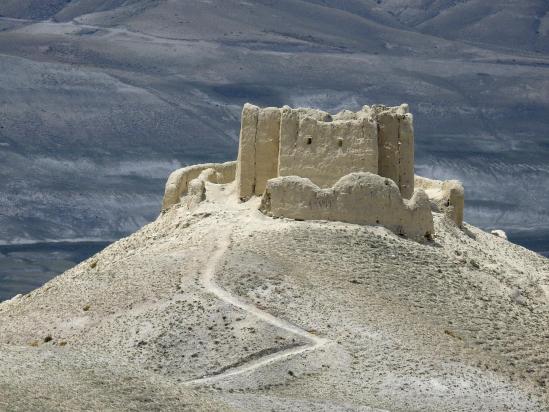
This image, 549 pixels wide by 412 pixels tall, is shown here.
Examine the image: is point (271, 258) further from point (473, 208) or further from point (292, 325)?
point (473, 208)

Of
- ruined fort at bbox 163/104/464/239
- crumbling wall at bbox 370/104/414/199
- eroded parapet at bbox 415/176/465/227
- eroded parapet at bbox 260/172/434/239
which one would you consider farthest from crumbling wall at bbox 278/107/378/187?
eroded parapet at bbox 415/176/465/227

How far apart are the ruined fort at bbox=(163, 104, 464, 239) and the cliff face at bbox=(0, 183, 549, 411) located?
1.52 feet

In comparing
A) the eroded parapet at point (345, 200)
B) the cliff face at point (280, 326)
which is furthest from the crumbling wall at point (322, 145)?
the eroded parapet at point (345, 200)

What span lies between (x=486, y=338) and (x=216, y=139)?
4019 inches

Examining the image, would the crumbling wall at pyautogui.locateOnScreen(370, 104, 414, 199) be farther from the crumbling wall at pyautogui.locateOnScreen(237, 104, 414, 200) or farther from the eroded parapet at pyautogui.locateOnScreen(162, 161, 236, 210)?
the eroded parapet at pyautogui.locateOnScreen(162, 161, 236, 210)

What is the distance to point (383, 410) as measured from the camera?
122 ft

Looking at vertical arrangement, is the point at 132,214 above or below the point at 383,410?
below

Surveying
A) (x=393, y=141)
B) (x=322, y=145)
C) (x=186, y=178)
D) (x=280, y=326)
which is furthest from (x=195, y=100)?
(x=280, y=326)

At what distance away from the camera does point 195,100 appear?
511 feet

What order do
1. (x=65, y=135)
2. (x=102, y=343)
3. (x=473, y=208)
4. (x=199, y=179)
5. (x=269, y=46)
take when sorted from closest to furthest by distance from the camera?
1. (x=102, y=343)
2. (x=199, y=179)
3. (x=473, y=208)
4. (x=65, y=135)
5. (x=269, y=46)

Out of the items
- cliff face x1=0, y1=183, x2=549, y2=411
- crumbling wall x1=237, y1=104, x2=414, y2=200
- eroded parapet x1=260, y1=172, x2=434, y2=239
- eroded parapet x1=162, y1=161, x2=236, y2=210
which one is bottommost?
cliff face x1=0, y1=183, x2=549, y2=411

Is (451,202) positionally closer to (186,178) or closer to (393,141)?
(393,141)

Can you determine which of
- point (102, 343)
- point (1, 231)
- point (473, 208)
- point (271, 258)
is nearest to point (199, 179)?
point (271, 258)

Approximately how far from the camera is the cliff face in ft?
121
